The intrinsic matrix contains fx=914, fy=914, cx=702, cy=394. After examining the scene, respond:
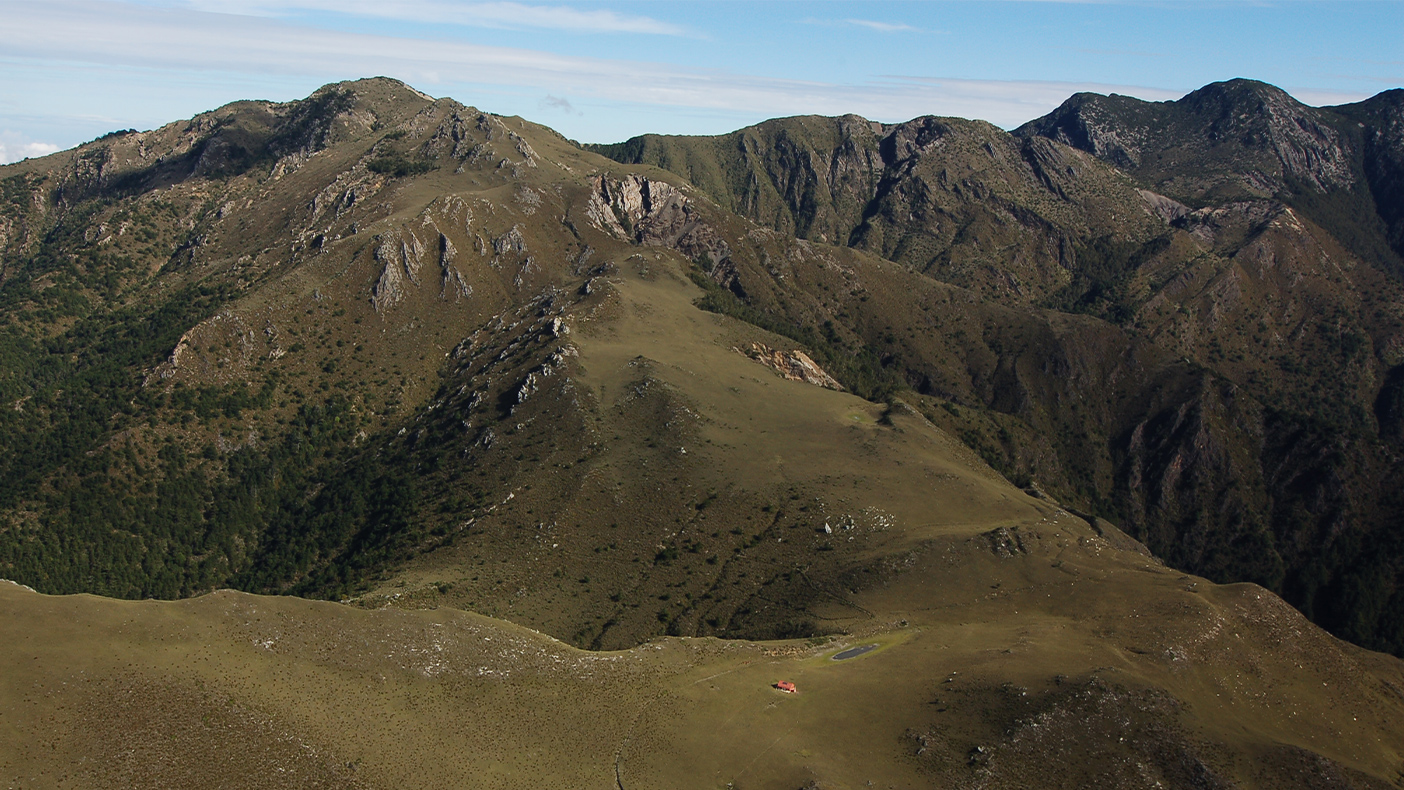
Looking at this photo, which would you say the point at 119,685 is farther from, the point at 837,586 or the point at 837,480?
the point at 837,480

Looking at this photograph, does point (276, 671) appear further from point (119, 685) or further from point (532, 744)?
point (532, 744)

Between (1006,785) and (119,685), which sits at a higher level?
(119,685)

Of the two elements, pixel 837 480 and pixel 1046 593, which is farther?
A: pixel 837 480

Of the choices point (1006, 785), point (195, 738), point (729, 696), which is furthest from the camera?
point (729, 696)

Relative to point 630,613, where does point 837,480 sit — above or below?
above

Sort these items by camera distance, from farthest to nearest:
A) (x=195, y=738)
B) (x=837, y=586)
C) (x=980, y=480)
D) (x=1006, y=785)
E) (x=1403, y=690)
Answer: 1. (x=980, y=480)
2. (x=837, y=586)
3. (x=1403, y=690)
4. (x=1006, y=785)
5. (x=195, y=738)

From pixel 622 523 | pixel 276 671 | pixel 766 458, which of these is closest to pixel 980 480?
pixel 766 458

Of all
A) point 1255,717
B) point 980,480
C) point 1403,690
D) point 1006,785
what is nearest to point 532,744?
point 1006,785

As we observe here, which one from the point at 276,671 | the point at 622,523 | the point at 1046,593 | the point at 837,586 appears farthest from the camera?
the point at 622,523

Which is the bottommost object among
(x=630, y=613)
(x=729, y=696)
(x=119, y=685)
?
(x=630, y=613)
